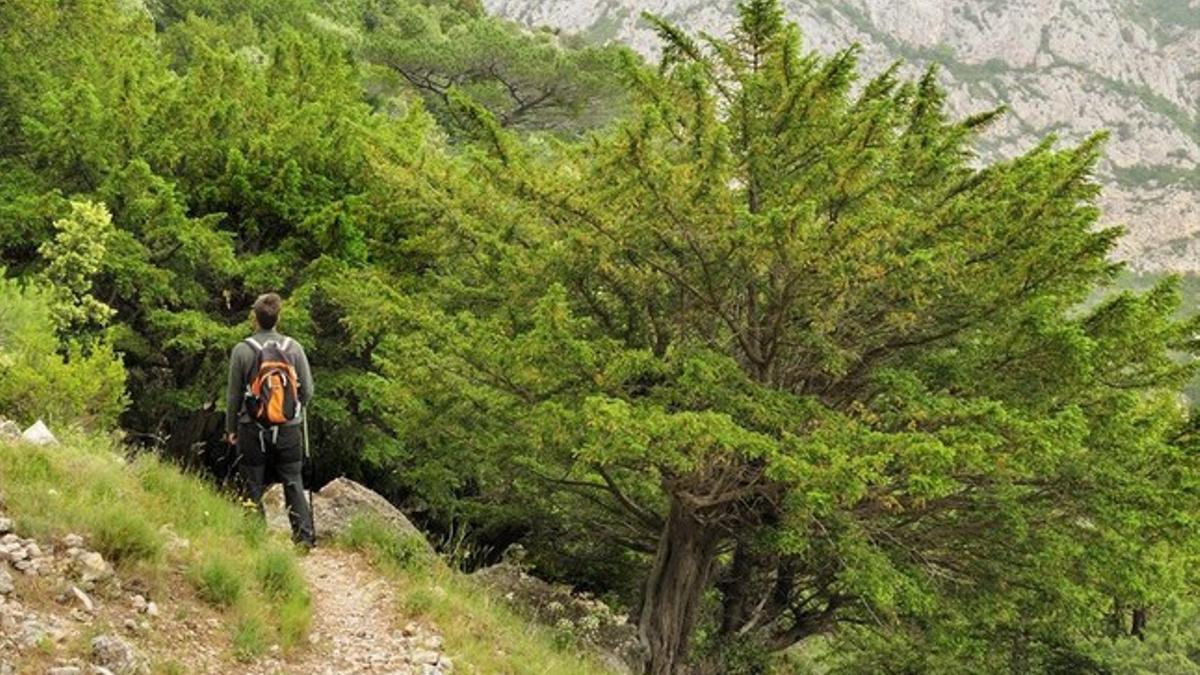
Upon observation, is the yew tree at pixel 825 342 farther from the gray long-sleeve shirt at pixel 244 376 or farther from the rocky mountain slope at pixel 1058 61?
the rocky mountain slope at pixel 1058 61

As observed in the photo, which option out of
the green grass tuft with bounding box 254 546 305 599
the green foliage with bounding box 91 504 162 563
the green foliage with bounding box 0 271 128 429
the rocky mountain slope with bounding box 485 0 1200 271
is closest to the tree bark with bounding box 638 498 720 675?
the green grass tuft with bounding box 254 546 305 599

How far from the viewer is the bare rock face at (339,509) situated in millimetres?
7879

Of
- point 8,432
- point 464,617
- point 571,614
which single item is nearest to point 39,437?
point 8,432

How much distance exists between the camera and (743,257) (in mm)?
8047

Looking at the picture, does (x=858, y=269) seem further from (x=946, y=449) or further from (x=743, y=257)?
(x=946, y=449)

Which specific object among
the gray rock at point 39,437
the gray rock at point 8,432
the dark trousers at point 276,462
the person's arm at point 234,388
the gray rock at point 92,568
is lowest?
the gray rock at point 92,568

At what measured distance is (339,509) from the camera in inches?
327

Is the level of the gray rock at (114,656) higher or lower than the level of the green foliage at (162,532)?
lower

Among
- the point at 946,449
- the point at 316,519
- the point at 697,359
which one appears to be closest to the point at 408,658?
the point at 316,519

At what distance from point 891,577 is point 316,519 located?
17.2 ft

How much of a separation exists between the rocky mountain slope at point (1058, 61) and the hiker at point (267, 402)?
5352 inches

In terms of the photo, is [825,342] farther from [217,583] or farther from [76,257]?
[76,257]

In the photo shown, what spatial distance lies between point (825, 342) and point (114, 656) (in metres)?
6.25

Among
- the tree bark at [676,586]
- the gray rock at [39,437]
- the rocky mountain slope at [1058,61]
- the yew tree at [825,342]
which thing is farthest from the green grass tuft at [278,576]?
the rocky mountain slope at [1058,61]
